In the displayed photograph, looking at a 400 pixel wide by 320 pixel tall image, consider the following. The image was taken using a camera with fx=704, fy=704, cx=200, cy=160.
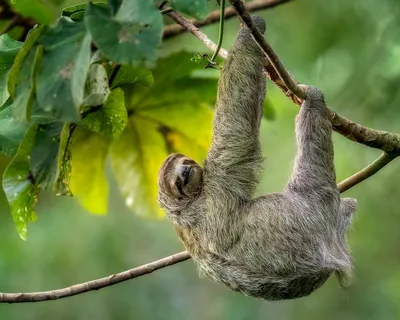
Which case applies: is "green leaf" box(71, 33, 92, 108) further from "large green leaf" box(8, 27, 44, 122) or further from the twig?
the twig

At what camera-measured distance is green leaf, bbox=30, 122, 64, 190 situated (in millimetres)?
2191

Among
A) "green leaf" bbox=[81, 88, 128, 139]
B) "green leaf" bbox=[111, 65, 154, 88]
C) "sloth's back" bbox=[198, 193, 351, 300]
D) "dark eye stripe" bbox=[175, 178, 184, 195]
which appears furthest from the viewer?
"dark eye stripe" bbox=[175, 178, 184, 195]

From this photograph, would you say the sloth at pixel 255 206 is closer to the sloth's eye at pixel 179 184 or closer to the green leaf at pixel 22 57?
the sloth's eye at pixel 179 184

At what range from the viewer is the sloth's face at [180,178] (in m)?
3.79

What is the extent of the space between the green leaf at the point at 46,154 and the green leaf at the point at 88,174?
2352 millimetres

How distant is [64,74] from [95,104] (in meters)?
0.27

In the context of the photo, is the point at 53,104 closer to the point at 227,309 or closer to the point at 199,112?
the point at 199,112

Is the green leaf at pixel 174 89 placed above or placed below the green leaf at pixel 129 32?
below

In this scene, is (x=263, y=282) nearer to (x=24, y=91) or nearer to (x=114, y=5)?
(x=24, y=91)

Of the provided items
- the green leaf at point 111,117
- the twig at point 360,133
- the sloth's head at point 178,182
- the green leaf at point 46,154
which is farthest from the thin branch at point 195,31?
the green leaf at point 46,154

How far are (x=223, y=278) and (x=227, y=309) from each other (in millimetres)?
4688

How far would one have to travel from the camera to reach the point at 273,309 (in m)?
8.34

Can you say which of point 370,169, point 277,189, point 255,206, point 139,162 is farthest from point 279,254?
point 277,189

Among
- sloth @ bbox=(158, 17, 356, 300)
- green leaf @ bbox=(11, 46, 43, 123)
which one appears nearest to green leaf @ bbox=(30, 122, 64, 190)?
green leaf @ bbox=(11, 46, 43, 123)
